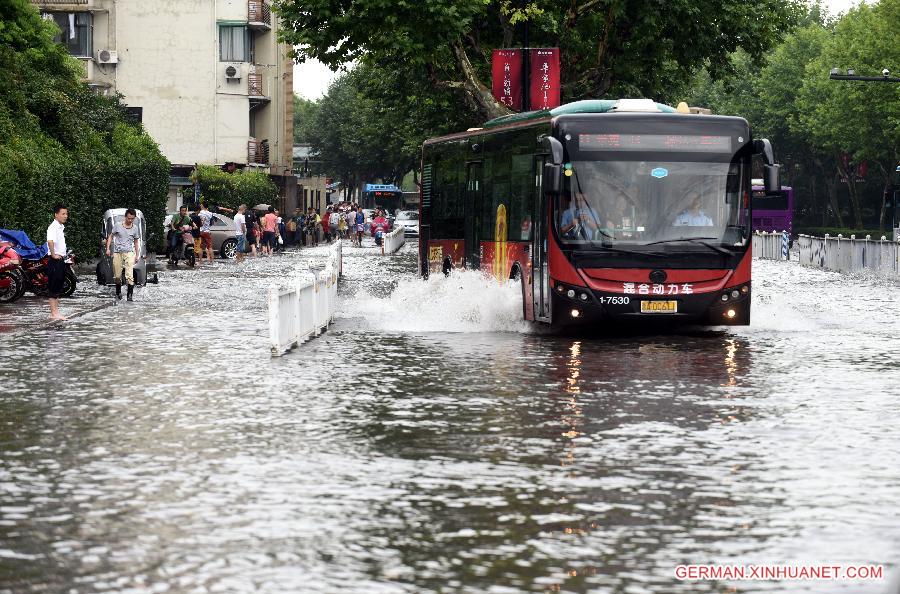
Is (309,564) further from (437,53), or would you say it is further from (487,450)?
(437,53)

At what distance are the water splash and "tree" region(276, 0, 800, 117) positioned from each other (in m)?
12.9

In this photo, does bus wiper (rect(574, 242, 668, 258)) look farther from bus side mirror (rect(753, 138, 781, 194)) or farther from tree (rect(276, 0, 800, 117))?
tree (rect(276, 0, 800, 117))

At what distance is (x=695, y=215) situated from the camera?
22031mm

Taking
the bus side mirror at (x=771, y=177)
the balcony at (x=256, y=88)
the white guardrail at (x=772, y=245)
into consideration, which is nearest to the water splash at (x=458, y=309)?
the bus side mirror at (x=771, y=177)

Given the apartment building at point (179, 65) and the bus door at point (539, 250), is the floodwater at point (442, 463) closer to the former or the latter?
the bus door at point (539, 250)

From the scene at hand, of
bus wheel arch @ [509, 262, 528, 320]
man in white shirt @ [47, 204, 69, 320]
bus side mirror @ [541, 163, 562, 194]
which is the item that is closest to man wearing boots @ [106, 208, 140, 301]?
man in white shirt @ [47, 204, 69, 320]

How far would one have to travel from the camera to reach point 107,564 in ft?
25.3

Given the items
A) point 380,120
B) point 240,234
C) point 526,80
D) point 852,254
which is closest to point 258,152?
point 380,120

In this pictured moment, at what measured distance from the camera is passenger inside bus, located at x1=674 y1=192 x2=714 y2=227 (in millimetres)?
21984

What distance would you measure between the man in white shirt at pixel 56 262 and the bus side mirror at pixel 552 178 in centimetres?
812

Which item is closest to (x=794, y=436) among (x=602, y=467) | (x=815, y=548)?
(x=602, y=467)

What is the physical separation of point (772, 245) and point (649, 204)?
150 feet

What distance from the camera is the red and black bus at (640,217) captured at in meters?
21.6

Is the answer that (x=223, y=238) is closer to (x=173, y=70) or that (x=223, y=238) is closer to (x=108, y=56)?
(x=108, y=56)
